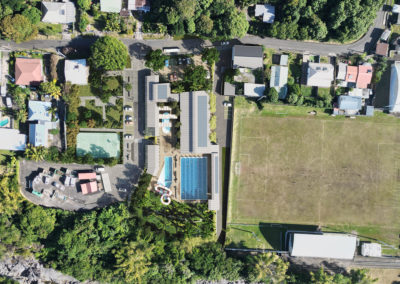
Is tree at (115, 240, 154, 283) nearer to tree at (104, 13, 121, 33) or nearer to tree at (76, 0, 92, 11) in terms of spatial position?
tree at (104, 13, 121, 33)

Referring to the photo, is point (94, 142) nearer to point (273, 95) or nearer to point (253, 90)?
point (253, 90)

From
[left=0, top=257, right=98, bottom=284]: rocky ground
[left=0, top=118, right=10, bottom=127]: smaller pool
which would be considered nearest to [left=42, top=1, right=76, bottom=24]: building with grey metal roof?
[left=0, top=118, right=10, bottom=127]: smaller pool

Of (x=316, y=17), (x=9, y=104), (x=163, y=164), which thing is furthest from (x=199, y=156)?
(x=9, y=104)

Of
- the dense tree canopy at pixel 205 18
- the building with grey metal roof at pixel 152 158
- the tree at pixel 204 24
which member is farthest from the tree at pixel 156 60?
the building with grey metal roof at pixel 152 158

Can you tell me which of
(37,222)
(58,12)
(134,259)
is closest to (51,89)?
A: (58,12)

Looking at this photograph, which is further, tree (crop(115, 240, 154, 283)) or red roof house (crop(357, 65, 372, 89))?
red roof house (crop(357, 65, 372, 89))

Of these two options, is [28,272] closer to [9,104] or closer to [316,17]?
[9,104]
